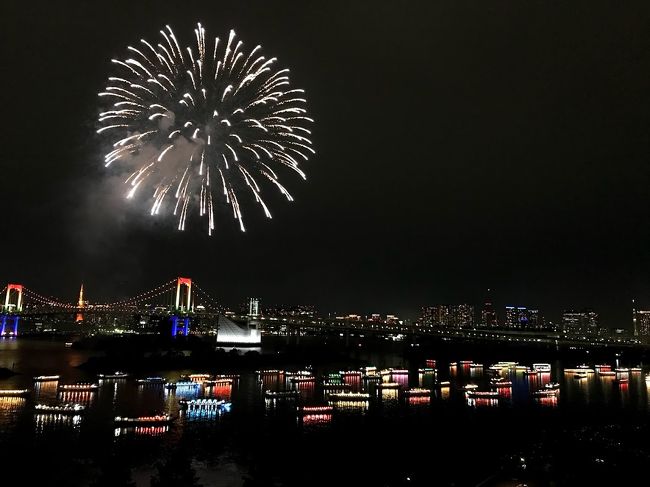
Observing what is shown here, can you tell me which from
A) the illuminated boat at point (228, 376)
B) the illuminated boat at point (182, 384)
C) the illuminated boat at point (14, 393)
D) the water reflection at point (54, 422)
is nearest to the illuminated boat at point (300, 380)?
the illuminated boat at point (228, 376)

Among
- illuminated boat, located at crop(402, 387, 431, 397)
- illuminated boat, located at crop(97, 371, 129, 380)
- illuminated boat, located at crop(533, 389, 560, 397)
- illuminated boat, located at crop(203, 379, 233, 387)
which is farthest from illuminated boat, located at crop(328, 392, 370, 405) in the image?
illuminated boat, located at crop(97, 371, 129, 380)

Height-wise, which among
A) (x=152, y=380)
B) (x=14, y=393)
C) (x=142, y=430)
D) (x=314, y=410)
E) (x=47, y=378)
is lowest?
(x=142, y=430)

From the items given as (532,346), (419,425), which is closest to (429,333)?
(532,346)

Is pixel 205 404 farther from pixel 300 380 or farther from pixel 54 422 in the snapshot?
pixel 300 380

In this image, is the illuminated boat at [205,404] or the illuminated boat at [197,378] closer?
the illuminated boat at [205,404]

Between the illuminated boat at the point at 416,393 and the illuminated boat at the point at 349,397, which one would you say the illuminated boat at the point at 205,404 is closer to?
the illuminated boat at the point at 349,397

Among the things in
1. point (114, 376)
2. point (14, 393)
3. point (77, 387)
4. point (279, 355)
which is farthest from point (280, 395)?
point (279, 355)

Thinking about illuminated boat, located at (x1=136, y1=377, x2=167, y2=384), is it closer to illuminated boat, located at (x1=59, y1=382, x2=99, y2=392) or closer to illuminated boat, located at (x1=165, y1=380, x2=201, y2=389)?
illuminated boat, located at (x1=165, y1=380, x2=201, y2=389)

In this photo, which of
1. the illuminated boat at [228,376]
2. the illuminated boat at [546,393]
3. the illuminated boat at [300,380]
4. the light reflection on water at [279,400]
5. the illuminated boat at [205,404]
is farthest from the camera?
the illuminated boat at [228,376]
